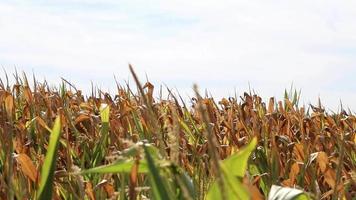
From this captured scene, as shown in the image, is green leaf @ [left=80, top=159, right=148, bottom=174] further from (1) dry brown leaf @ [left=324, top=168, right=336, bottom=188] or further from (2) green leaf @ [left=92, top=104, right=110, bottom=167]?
(2) green leaf @ [left=92, top=104, right=110, bottom=167]

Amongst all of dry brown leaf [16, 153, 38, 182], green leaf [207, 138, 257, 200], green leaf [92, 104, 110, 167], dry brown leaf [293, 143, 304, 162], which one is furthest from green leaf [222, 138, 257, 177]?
green leaf [92, 104, 110, 167]

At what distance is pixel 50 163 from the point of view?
85 centimetres

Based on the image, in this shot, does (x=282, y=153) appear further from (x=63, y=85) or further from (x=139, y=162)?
(x=63, y=85)

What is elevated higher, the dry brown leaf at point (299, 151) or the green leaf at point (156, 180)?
the green leaf at point (156, 180)

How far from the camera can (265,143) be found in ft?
6.92

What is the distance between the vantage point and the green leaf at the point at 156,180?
2.23ft

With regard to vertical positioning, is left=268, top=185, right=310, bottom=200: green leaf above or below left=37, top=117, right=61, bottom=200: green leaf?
below

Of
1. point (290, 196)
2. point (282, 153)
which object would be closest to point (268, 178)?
point (282, 153)

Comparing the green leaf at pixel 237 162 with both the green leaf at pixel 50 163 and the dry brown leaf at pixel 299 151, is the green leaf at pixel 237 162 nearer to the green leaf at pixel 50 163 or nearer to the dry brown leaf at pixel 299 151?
the green leaf at pixel 50 163

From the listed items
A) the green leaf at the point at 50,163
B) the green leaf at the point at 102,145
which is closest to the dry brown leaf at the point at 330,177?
the green leaf at the point at 50,163

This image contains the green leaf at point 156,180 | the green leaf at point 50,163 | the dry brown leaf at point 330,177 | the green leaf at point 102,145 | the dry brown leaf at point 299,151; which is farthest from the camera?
the green leaf at point 102,145

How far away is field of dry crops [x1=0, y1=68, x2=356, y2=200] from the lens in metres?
0.73

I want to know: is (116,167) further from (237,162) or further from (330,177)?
(330,177)

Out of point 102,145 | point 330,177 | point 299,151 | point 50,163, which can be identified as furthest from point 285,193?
point 102,145
